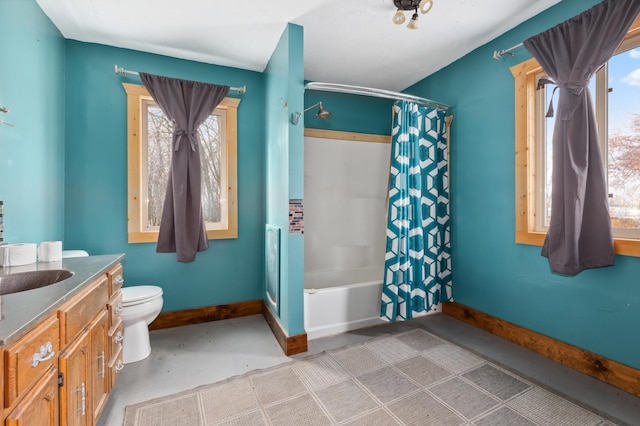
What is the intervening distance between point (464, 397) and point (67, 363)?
6.21 feet

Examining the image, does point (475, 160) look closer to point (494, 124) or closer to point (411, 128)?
point (494, 124)

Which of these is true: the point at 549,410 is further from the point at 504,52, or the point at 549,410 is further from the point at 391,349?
the point at 504,52

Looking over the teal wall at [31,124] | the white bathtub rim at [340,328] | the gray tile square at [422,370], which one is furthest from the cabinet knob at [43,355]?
the gray tile square at [422,370]

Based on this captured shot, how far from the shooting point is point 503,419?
1.50m

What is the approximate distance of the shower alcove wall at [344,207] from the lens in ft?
10.2

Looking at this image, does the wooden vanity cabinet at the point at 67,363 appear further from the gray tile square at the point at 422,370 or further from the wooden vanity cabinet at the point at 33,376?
the gray tile square at the point at 422,370

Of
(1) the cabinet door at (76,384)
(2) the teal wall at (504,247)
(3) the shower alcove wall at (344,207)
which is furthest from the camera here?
(3) the shower alcove wall at (344,207)

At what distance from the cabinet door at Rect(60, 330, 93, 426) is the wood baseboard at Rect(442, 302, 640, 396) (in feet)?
8.80

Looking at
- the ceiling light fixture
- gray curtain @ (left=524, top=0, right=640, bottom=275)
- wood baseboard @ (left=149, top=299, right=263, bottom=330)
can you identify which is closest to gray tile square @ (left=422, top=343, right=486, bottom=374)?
gray curtain @ (left=524, top=0, right=640, bottom=275)

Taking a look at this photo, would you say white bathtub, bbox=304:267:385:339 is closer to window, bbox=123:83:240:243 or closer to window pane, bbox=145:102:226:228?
window, bbox=123:83:240:243

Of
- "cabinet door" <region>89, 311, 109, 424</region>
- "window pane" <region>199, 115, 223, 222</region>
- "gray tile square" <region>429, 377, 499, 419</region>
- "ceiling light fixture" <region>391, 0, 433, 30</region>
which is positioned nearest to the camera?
"cabinet door" <region>89, 311, 109, 424</region>

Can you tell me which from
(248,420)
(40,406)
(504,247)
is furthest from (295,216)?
(504,247)

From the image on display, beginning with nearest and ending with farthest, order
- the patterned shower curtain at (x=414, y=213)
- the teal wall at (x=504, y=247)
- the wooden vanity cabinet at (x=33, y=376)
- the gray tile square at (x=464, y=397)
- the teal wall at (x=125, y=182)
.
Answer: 1. the wooden vanity cabinet at (x=33, y=376)
2. the gray tile square at (x=464, y=397)
3. the teal wall at (x=504, y=247)
4. the teal wall at (x=125, y=182)
5. the patterned shower curtain at (x=414, y=213)

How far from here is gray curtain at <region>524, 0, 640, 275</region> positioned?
5.63 ft
